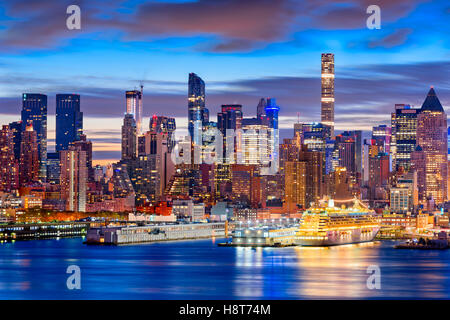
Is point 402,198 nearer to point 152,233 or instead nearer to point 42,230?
point 152,233

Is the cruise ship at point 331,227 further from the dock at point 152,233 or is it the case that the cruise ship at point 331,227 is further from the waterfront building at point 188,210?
the waterfront building at point 188,210

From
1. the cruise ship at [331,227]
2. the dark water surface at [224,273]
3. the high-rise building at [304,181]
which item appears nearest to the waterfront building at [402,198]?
the high-rise building at [304,181]

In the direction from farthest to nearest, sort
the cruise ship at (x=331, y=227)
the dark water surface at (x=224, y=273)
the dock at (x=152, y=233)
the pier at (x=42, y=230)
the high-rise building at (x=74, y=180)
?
the high-rise building at (x=74, y=180) → the pier at (x=42, y=230) → the dock at (x=152, y=233) → the cruise ship at (x=331, y=227) → the dark water surface at (x=224, y=273)

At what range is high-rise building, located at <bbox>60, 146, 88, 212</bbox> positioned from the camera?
167 metres

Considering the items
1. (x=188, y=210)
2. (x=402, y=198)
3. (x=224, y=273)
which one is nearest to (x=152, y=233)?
(x=188, y=210)

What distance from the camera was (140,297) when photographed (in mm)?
52062

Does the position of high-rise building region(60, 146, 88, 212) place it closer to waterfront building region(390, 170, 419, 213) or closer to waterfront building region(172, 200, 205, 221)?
waterfront building region(172, 200, 205, 221)

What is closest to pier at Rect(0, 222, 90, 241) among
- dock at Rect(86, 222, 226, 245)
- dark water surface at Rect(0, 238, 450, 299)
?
dock at Rect(86, 222, 226, 245)

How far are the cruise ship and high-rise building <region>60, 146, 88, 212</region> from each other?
74745mm

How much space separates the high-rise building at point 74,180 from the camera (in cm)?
16688

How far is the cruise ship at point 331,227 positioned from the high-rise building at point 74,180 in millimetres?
74745

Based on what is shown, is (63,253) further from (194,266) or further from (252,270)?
(252,270)
